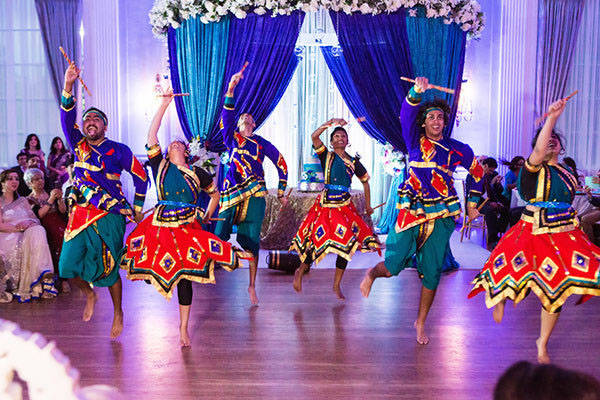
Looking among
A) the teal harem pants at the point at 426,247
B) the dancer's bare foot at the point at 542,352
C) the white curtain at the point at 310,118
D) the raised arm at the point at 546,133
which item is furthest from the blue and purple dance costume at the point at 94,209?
the white curtain at the point at 310,118

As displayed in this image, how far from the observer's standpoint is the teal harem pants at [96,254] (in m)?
4.25

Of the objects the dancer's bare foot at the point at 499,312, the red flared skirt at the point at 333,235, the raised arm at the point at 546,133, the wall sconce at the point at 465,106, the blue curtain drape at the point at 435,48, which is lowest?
the dancer's bare foot at the point at 499,312

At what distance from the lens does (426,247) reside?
434 cm

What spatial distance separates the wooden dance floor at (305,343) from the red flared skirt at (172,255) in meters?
0.46

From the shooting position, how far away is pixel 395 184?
8.58m

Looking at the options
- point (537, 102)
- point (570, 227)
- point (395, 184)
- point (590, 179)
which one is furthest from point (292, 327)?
point (537, 102)

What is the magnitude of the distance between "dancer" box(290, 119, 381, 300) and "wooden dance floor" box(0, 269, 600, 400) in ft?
1.44

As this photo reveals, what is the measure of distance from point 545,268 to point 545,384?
2.93 meters

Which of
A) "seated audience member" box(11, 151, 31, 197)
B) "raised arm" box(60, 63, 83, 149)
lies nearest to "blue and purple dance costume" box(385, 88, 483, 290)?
"raised arm" box(60, 63, 83, 149)

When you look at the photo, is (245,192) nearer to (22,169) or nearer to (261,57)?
(261,57)

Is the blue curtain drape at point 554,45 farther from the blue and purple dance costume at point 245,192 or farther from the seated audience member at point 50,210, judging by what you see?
the seated audience member at point 50,210

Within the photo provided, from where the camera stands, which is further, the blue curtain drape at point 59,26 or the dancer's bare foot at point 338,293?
the blue curtain drape at point 59,26

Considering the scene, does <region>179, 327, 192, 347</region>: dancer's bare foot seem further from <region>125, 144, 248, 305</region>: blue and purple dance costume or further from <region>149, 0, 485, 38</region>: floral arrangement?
<region>149, 0, 485, 38</region>: floral arrangement

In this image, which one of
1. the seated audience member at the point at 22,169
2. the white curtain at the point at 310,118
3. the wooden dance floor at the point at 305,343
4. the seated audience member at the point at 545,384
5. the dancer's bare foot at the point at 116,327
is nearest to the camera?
the seated audience member at the point at 545,384
